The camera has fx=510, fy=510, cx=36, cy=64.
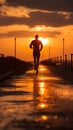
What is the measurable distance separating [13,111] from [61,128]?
8.11ft

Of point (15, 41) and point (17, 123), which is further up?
point (17, 123)

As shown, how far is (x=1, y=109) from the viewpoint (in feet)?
36.3

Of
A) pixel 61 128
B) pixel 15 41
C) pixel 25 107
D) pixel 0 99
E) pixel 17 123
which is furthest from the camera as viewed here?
pixel 15 41

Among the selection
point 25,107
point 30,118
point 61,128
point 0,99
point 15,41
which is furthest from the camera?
point 15,41

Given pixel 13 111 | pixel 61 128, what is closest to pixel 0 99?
pixel 13 111

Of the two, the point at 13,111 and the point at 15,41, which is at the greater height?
the point at 13,111

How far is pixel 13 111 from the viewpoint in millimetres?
10680

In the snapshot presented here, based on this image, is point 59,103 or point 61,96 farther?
point 61,96

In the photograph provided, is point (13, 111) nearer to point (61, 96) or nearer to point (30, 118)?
point (30, 118)

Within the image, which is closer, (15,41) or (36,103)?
(36,103)

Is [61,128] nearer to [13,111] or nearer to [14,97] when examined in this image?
[13,111]

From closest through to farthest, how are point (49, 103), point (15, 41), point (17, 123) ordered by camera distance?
point (17, 123) < point (49, 103) < point (15, 41)

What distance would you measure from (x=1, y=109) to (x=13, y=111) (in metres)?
0.47

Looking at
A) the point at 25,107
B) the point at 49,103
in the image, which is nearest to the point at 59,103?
the point at 49,103
